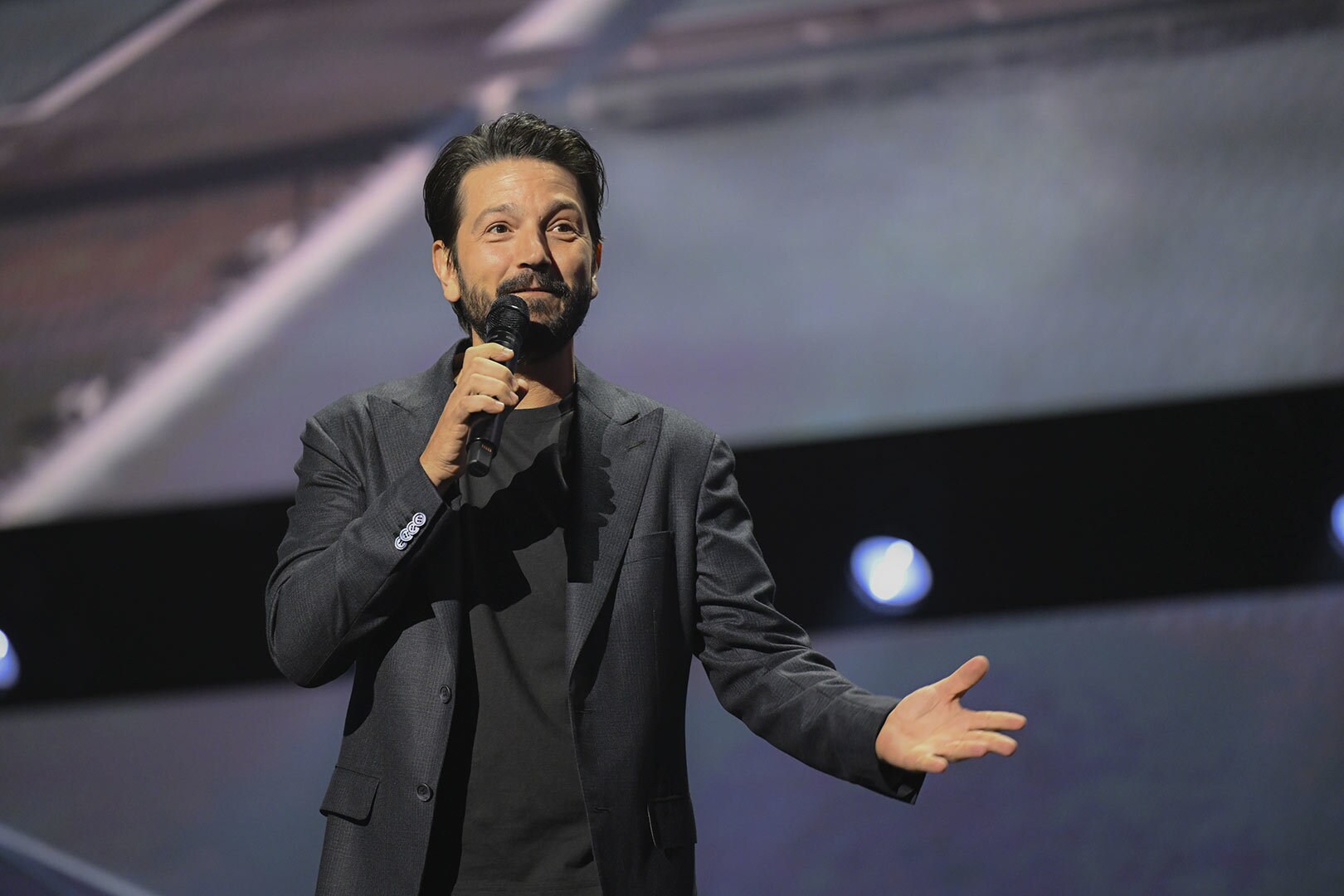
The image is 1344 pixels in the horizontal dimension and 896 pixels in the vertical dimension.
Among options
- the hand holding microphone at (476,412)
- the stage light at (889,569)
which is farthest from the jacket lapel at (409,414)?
the stage light at (889,569)

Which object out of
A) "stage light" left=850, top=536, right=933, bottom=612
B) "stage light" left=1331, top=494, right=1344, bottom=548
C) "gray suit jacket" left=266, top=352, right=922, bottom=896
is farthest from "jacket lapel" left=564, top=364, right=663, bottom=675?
"stage light" left=1331, top=494, right=1344, bottom=548

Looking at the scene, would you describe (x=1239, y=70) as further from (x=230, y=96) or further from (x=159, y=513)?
(x=159, y=513)

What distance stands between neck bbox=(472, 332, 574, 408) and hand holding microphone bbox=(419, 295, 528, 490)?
0.66 feet

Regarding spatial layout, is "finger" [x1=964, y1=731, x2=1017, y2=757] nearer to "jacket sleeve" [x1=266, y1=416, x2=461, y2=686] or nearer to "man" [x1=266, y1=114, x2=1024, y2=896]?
"man" [x1=266, y1=114, x2=1024, y2=896]

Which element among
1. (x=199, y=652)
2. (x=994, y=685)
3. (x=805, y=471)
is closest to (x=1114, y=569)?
(x=994, y=685)

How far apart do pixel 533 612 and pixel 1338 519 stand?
230 centimetres

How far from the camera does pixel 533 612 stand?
1.43 metres

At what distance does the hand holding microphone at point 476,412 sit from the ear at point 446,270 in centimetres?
22

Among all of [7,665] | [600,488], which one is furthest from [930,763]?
[7,665]

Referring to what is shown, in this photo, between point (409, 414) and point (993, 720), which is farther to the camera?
point (409, 414)

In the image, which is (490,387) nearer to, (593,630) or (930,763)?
(593,630)

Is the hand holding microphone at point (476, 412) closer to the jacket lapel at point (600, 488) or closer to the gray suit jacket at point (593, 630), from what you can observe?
the gray suit jacket at point (593, 630)

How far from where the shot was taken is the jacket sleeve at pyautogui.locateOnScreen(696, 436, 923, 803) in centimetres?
137

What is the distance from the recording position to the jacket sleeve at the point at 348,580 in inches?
50.8
